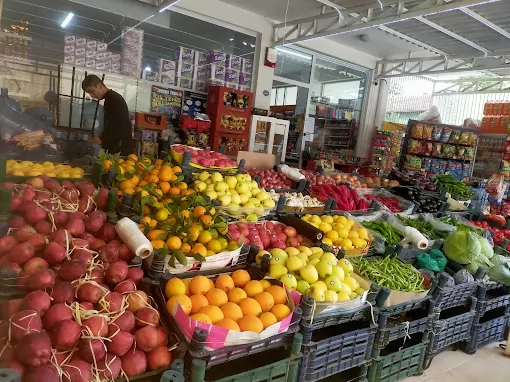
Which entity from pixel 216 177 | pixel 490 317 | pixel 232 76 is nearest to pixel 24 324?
pixel 216 177

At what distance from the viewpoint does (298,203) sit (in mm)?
3619

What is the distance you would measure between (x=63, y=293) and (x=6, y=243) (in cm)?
40

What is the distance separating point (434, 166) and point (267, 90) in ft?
13.9

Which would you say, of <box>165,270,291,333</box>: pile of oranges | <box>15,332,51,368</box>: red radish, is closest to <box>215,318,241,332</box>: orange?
<box>165,270,291,333</box>: pile of oranges

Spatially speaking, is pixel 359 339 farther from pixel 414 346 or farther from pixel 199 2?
pixel 199 2

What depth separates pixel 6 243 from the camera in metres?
1.65

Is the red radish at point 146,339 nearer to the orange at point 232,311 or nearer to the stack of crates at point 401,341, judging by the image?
the orange at point 232,311

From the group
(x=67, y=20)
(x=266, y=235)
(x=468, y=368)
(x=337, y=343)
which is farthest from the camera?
(x=67, y=20)

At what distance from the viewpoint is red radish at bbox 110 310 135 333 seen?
1.49 meters

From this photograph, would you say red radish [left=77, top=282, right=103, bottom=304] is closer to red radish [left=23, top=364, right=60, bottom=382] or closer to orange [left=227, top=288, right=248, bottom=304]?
red radish [left=23, top=364, right=60, bottom=382]

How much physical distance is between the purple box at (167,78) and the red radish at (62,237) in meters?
5.93

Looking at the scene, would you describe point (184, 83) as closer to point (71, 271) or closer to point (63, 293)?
point (71, 271)

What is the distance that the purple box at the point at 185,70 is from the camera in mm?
7367

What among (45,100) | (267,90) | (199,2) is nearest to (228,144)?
(267,90)
